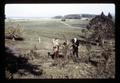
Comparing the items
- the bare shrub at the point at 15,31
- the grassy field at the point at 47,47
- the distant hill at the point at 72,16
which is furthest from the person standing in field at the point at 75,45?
the bare shrub at the point at 15,31

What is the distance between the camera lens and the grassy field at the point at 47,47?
7.59 ft

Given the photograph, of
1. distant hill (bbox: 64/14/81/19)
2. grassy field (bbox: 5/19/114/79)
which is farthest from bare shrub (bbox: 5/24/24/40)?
distant hill (bbox: 64/14/81/19)

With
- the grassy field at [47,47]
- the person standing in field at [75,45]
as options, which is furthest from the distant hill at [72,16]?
the person standing in field at [75,45]

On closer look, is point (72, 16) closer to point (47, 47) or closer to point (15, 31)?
point (47, 47)

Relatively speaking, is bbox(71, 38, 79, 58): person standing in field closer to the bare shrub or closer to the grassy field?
the grassy field

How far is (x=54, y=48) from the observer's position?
Answer: 7.64 ft

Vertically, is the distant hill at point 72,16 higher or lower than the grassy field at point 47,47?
higher

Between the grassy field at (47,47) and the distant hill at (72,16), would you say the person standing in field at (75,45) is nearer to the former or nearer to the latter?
the grassy field at (47,47)

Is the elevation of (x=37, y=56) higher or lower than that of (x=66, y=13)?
lower

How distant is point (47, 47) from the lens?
7.63ft

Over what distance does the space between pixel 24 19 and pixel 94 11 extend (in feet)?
2.18

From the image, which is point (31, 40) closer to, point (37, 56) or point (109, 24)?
point (37, 56)

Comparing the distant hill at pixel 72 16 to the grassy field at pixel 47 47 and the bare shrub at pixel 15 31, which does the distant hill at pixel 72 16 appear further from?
the bare shrub at pixel 15 31
